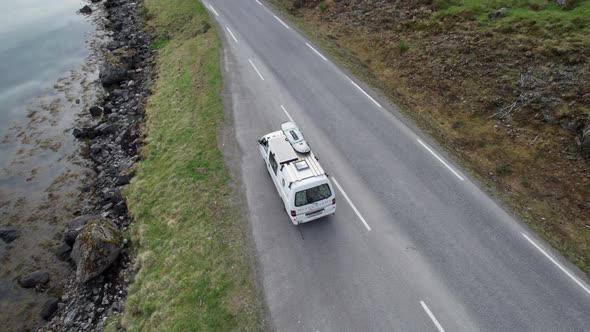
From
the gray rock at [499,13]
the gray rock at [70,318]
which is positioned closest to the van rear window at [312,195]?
the gray rock at [70,318]

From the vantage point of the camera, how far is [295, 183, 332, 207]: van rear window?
14.1 m

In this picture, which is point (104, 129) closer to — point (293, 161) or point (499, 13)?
point (293, 161)

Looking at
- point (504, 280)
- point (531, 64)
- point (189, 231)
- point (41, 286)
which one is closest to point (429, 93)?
point (531, 64)

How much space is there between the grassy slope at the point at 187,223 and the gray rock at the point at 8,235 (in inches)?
288

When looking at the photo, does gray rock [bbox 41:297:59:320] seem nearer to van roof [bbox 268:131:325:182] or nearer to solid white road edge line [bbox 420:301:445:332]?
van roof [bbox 268:131:325:182]

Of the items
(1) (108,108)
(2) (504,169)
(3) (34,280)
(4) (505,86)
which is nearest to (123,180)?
(3) (34,280)

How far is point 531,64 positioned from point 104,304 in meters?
28.3

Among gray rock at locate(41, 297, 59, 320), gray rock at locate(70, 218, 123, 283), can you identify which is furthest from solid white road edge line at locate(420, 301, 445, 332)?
gray rock at locate(41, 297, 59, 320)

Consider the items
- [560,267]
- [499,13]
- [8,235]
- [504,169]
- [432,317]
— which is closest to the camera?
[432,317]

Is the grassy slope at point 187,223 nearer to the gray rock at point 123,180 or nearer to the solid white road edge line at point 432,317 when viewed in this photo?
the gray rock at point 123,180

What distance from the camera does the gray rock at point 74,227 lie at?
18.4m

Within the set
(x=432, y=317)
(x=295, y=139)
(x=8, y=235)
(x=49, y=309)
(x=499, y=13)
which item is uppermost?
(x=499, y=13)

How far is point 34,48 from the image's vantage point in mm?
40375

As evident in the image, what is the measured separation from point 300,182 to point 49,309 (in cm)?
1363
